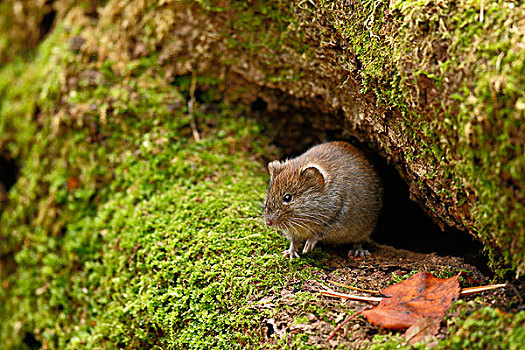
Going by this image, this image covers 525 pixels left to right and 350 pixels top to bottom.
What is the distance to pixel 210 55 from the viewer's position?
5.37 metres

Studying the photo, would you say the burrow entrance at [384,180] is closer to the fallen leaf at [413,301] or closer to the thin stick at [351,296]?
the fallen leaf at [413,301]

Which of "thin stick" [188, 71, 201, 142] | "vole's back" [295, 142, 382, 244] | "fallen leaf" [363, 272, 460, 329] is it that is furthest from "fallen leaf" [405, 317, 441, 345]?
"thin stick" [188, 71, 201, 142]

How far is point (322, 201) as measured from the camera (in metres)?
4.14

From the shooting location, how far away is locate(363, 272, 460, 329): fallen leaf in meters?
2.93

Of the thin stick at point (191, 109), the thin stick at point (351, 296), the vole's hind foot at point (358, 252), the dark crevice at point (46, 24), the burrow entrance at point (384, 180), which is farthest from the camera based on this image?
the dark crevice at point (46, 24)

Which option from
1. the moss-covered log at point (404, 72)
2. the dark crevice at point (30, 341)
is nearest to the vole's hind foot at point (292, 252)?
the moss-covered log at point (404, 72)

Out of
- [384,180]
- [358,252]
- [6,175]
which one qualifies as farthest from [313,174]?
[6,175]

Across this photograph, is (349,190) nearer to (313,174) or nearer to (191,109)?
(313,174)

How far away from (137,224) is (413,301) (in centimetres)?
273

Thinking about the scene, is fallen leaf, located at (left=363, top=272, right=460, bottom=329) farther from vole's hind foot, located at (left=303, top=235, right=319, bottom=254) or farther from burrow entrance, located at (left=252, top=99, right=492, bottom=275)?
burrow entrance, located at (left=252, top=99, right=492, bottom=275)

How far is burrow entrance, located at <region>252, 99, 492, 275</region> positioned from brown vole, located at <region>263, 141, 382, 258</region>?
2.05ft

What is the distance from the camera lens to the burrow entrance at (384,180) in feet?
15.9

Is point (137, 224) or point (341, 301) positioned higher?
point (137, 224)

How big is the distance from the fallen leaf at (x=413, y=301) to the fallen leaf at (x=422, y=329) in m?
0.05
